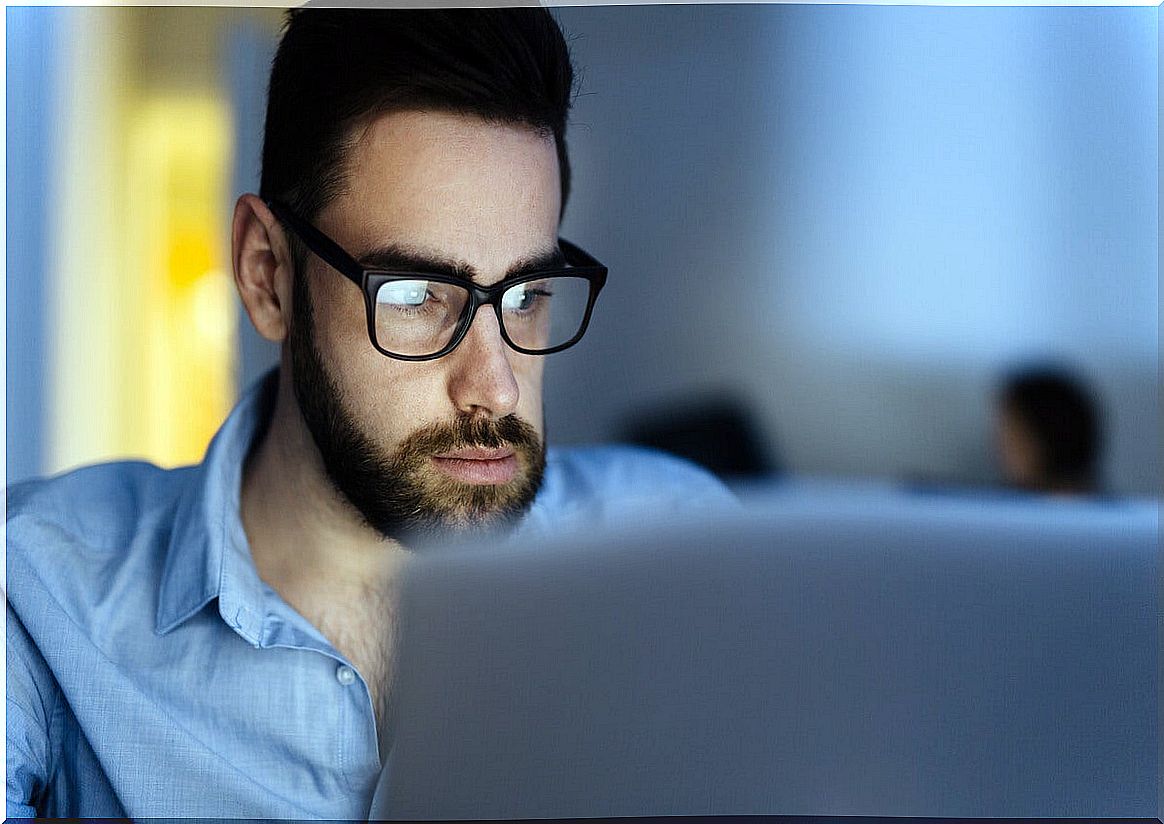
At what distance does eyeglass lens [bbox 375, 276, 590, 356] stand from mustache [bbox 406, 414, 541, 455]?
0.10 m

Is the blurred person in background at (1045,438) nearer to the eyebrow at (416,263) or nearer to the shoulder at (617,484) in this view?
the shoulder at (617,484)

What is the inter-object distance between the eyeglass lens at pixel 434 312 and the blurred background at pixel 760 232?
8 centimetres

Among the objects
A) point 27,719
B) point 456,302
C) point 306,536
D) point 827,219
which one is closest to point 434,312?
point 456,302

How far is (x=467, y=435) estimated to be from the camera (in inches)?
54.6

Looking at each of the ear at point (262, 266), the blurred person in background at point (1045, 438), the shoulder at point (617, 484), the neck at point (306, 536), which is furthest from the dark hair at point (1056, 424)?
the ear at point (262, 266)

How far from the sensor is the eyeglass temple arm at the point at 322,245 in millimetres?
1355

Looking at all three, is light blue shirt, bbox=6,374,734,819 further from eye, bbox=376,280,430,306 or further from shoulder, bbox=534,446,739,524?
eye, bbox=376,280,430,306

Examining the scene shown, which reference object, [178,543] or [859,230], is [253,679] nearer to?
[178,543]

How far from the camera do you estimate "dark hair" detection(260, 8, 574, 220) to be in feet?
4.45

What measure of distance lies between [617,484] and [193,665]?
1.97 feet

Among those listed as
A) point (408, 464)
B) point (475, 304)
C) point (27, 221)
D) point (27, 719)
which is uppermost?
point (27, 221)

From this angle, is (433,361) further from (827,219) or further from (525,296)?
(827,219)

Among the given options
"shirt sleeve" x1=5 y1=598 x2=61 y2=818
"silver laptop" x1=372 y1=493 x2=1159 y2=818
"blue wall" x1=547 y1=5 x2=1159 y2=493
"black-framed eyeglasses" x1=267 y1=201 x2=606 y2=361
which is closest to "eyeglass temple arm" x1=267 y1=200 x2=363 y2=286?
"black-framed eyeglasses" x1=267 y1=201 x2=606 y2=361

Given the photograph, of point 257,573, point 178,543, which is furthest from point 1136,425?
point 178,543
